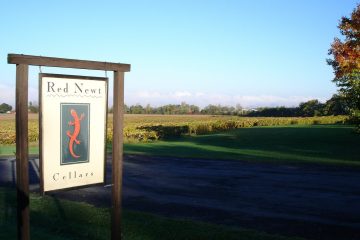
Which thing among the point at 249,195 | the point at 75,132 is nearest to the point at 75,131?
the point at 75,132

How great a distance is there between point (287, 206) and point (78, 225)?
16.0ft

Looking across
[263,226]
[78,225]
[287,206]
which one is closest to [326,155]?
[287,206]

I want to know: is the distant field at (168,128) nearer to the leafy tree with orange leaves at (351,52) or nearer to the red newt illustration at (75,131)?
the leafy tree with orange leaves at (351,52)

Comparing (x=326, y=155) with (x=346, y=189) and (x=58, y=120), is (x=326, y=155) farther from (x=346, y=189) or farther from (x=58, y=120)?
(x=58, y=120)

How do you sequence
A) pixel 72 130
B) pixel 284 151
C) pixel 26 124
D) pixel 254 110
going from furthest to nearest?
pixel 254 110 < pixel 284 151 < pixel 72 130 < pixel 26 124

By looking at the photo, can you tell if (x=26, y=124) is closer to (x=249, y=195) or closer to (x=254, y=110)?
(x=249, y=195)

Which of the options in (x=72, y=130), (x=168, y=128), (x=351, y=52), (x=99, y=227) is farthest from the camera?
(x=168, y=128)

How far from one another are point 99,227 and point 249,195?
5266 mm

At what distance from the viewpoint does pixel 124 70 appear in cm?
525

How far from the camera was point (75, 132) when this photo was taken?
16.0 ft

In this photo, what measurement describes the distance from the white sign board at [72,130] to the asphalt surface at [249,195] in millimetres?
518

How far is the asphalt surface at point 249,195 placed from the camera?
28.9 ft

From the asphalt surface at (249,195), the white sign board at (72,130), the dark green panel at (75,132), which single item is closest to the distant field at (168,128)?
the asphalt surface at (249,195)

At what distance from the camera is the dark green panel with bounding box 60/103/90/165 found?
4.79m
